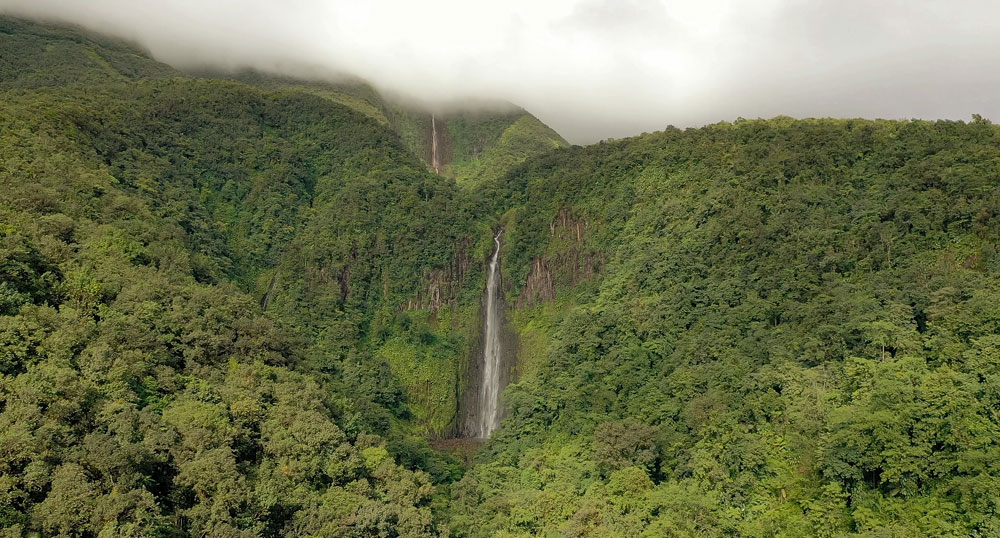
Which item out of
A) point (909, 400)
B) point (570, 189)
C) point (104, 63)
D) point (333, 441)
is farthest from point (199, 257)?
point (104, 63)

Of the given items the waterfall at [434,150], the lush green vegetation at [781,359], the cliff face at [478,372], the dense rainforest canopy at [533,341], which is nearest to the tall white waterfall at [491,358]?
the cliff face at [478,372]

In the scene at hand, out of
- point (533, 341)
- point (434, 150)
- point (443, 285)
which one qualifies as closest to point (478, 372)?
point (533, 341)

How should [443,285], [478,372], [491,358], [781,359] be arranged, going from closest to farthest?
1. [781,359]
2. [478,372]
3. [491,358]
4. [443,285]

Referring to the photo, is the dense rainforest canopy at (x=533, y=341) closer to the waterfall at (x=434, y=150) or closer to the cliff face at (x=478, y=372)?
the cliff face at (x=478, y=372)

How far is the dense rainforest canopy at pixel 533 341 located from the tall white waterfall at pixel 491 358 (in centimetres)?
132

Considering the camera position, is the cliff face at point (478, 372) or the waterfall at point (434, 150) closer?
the cliff face at point (478, 372)

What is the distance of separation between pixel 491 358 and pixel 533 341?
4635mm

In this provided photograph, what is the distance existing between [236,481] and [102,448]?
4881 mm

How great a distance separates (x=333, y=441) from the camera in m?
30.0

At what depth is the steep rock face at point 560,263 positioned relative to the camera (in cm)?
5334

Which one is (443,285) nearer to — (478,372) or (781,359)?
(478,372)

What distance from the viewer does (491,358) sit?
54688 mm

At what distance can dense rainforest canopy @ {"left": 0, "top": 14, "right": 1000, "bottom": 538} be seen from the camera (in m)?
22.8

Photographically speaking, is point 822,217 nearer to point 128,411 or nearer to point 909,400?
point 909,400
